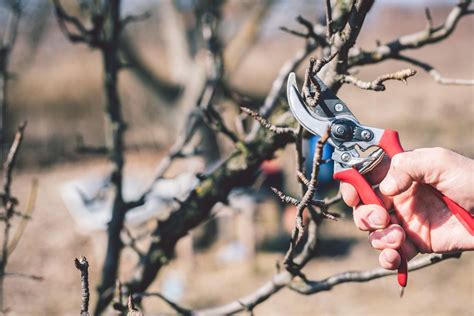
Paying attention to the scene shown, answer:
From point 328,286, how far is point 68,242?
24.2 feet

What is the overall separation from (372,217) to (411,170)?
0.18m

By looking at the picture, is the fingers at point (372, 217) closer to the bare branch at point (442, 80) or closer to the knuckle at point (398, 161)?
the knuckle at point (398, 161)

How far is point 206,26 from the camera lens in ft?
8.47

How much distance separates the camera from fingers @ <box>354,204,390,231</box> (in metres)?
1.57

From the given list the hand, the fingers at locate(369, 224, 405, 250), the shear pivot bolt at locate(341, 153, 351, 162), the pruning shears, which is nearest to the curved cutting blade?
the pruning shears

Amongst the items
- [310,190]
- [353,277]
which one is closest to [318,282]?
[353,277]

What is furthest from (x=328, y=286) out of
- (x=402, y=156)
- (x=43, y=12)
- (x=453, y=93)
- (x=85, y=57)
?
(x=453, y=93)

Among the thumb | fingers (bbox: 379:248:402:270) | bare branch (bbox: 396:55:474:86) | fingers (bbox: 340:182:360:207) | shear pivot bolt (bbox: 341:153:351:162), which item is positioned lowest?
fingers (bbox: 379:248:402:270)

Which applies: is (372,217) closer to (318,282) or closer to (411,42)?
(318,282)

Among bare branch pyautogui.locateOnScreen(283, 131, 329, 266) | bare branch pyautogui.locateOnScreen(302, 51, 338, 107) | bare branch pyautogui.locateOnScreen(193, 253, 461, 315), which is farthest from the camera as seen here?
bare branch pyautogui.locateOnScreen(193, 253, 461, 315)

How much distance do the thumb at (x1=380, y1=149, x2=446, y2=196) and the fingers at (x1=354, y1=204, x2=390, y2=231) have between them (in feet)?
0.21

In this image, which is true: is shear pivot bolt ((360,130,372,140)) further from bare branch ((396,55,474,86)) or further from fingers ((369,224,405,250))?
bare branch ((396,55,474,86))

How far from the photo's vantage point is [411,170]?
1560 mm

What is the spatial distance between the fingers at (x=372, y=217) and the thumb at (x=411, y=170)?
2.5 inches
